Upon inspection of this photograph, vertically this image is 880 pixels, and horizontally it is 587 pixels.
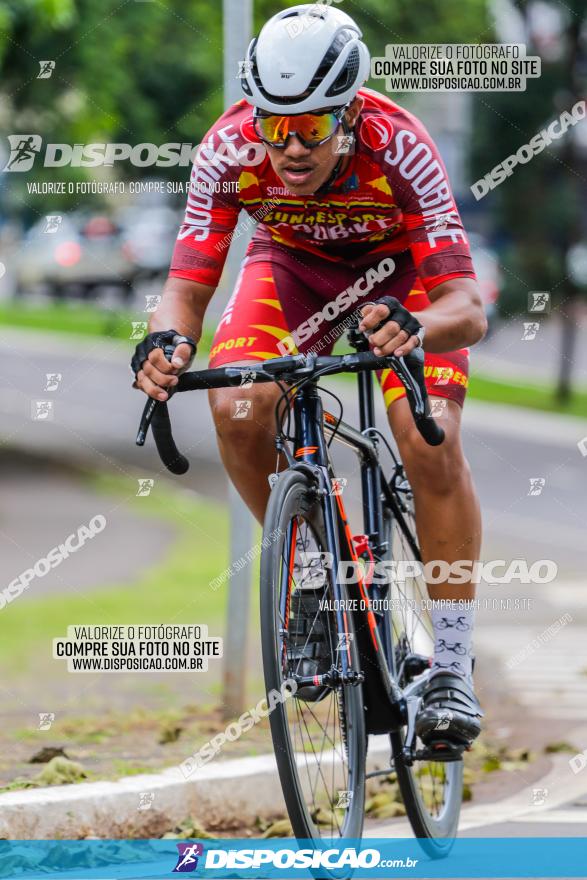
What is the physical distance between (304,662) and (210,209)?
129 centimetres

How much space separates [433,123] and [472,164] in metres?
14.3

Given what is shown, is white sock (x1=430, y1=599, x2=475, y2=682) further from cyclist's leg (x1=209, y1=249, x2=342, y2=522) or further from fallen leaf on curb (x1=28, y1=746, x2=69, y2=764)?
fallen leaf on curb (x1=28, y1=746, x2=69, y2=764)

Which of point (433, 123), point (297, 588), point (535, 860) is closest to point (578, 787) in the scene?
point (535, 860)

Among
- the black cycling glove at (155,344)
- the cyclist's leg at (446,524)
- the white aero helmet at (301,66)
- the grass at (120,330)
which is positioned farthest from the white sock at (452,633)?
the grass at (120,330)

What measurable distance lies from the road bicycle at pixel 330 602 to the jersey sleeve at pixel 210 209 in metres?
0.41

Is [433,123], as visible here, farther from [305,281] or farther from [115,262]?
[305,281]

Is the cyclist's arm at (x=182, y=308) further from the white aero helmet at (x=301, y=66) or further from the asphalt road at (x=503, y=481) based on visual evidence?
the asphalt road at (x=503, y=481)

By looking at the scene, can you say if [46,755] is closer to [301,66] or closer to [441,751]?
[441,751]

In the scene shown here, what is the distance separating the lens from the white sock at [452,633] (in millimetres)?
4461

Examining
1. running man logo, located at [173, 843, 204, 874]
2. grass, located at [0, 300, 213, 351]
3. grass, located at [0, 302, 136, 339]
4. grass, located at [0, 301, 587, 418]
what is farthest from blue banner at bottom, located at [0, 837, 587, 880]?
grass, located at [0, 302, 136, 339]

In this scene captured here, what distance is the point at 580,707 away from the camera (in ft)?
23.6

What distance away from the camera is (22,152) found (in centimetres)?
1036

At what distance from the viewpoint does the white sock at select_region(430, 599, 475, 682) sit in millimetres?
4461

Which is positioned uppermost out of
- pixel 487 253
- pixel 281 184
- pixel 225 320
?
pixel 487 253
